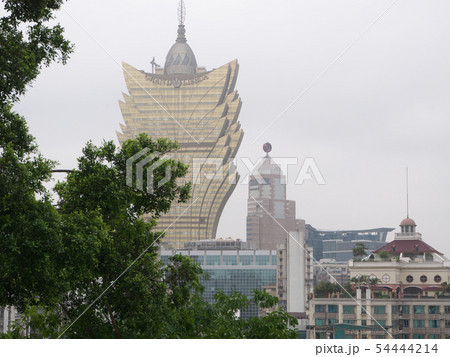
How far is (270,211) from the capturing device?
398 ft

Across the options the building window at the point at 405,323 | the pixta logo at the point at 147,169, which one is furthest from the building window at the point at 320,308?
the pixta logo at the point at 147,169

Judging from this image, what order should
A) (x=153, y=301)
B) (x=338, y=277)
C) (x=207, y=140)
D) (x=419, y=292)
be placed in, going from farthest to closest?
1. (x=207, y=140)
2. (x=338, y=277)
3. (x=419, y=292)
4. (x=153, y=301)

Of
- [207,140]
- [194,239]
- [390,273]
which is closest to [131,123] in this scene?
[207,140]

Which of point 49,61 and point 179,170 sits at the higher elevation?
point 49,61

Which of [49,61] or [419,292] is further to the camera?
[419,292]

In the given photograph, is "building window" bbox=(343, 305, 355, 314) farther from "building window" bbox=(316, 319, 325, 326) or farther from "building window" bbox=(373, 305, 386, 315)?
"building window" bbox=(316, 319, 325, 326)

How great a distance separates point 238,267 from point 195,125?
23840 mm

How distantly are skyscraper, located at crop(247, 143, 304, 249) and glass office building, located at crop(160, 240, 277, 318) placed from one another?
24693 mm

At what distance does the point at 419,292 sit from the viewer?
203 ft

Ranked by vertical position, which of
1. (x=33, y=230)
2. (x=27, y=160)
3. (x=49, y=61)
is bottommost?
(x=33, y=230)

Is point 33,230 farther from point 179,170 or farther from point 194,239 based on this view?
point 194,239

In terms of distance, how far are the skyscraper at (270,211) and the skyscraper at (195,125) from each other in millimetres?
18407

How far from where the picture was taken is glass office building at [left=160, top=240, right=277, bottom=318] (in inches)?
3652

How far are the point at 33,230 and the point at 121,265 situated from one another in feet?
8.19
